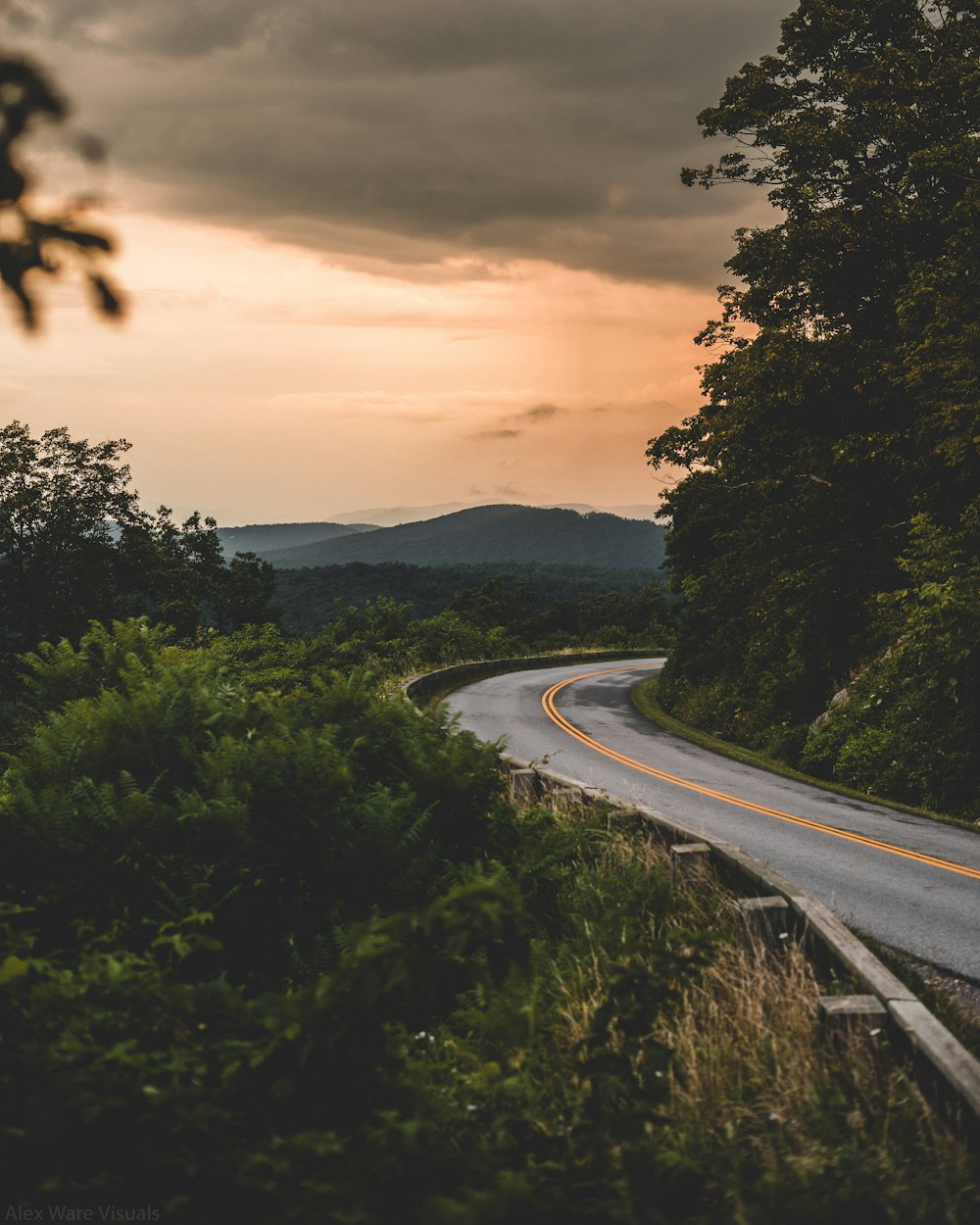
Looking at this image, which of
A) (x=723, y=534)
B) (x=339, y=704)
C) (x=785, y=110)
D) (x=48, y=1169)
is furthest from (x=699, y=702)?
(x=48, y=1169)

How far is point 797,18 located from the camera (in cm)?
1800

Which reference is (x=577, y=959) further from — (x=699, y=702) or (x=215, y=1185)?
(x=699, y=702)

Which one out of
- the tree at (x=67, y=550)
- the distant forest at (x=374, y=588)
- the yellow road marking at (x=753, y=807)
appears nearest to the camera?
the yellow road marking at (x=753, y=807)

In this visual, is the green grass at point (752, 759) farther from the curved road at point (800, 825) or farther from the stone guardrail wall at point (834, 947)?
the stone guardrail wall at point (834, 947)

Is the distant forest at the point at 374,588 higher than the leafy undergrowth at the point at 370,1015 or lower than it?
higher

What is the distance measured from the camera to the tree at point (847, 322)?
15781 mm

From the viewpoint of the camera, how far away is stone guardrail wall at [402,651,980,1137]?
390 cm

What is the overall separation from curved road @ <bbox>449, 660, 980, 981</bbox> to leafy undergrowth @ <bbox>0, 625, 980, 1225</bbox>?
7.58 feet

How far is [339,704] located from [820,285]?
55.0 feet

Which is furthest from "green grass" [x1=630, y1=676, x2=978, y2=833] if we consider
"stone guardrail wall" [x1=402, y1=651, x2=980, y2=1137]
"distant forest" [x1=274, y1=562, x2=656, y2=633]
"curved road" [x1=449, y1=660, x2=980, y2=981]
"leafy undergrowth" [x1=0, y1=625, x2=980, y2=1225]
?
"distant forest" [x1=274, y1=562, x2=656, y2=633]

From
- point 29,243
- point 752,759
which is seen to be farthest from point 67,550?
point 29,243

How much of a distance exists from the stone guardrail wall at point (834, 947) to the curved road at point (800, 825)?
1697 millimetres

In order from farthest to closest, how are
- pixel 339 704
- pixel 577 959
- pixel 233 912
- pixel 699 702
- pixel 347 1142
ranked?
pixel 699 702, pixel 339 704, pixel 577 959, pixel 233 912, pixel 347 1142

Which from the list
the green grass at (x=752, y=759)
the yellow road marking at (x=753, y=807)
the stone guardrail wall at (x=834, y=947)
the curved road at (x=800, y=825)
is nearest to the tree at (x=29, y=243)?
the stone guardrail wall at (x=834, y=947)
